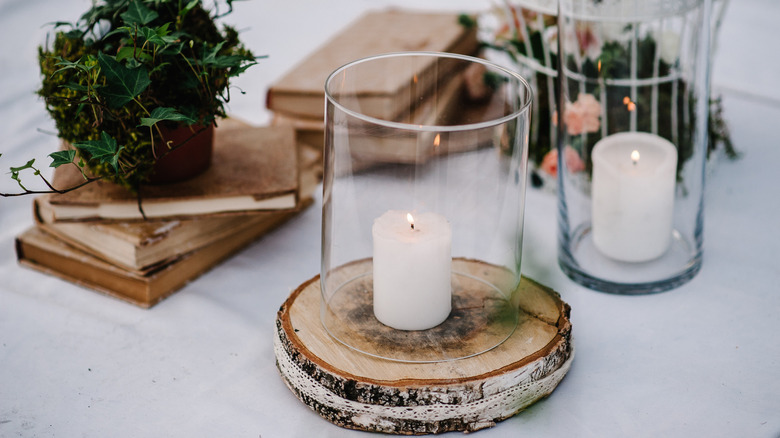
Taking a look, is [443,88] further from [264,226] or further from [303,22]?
[303,22]

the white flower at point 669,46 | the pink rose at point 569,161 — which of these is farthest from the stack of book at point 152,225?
the white flower at point 669,46

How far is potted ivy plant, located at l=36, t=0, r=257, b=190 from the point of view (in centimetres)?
72

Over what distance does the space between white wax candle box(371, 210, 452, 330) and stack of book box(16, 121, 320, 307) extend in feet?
0.70

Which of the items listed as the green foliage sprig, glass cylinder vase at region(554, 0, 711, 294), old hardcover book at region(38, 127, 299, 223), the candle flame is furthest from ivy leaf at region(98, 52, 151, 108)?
the candle flame

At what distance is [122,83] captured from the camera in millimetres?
721

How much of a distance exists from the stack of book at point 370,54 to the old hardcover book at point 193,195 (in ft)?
0.48

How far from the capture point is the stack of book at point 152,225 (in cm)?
85

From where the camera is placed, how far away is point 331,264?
785mm

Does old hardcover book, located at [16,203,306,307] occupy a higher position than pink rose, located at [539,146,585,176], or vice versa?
pink rose, located at [539,146,585,176]

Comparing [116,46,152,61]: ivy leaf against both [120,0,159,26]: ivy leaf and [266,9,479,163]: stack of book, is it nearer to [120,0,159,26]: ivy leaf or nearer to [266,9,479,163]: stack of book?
[120,0,159,26]: ivy leaf

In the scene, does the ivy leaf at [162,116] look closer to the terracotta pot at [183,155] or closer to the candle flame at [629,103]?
the terracotta pot at [183,155]

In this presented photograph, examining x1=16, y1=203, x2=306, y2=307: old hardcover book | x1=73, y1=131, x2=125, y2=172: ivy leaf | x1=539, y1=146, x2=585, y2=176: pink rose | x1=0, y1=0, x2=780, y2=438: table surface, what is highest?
x1=73, y1=131, x2=125, y2=172: ivy leaf

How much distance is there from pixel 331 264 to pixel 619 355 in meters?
0.32

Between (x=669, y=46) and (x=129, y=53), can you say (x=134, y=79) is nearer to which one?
(x=129, y=53)
